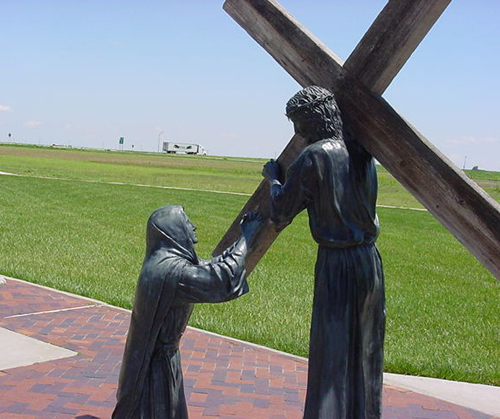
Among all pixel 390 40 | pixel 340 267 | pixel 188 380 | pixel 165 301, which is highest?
pixel 390 40

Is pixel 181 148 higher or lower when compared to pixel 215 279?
higher

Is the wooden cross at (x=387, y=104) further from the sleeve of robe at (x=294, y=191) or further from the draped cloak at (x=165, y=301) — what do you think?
the draped cloak at (x=165, y=301)

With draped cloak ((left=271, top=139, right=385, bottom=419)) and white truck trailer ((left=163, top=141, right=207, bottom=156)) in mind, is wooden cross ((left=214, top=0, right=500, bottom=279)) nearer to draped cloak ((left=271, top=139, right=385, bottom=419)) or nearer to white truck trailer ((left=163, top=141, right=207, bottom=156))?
draped cloak ((left=271, top=139, right=385, bottom=419))

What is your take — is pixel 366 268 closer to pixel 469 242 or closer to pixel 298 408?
pixel 469 242

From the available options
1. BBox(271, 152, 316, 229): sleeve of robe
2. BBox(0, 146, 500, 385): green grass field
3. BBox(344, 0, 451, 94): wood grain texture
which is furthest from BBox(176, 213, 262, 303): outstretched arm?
BBox(0, 146, 500, 385): green grass field

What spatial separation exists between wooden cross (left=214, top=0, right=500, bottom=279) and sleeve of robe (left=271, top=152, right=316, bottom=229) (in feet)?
1.10

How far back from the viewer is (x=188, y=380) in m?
6.14

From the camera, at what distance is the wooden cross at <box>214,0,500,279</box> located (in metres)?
3.51

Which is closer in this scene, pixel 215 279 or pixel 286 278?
pixel 215 279

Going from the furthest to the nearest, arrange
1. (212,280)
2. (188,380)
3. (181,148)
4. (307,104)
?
(181,148) < (188,380) < (212,280) < (307,104)

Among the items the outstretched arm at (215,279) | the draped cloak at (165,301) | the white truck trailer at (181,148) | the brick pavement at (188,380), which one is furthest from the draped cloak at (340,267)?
the white truck trailer at (181,148)

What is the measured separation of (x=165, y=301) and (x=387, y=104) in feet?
5.33

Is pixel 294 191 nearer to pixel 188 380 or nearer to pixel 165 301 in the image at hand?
pixel 165 301

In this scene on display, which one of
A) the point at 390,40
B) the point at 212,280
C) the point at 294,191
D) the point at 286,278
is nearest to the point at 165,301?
the point at 212,280
